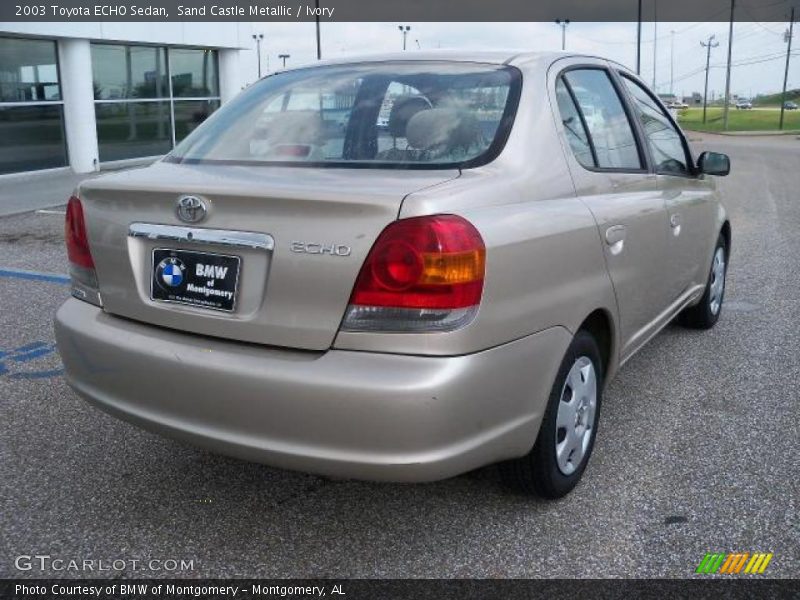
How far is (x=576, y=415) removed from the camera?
3.06 meters

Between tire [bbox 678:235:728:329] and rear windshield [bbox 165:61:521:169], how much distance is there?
2.68 metres

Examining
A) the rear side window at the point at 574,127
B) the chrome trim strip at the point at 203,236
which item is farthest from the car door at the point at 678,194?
the chrome trim strip at the point at 203,236

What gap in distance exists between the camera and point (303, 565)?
2682mm

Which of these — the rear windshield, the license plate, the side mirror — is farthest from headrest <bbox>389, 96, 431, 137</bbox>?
the side mirror

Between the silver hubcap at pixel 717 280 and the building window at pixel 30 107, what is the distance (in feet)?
45.2

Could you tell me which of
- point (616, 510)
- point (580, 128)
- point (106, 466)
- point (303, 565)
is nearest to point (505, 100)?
point (580, 128)

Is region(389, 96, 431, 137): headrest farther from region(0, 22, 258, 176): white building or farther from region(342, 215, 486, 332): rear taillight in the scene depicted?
region(0, 22, 258, 176): white building

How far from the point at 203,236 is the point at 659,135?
269 cm

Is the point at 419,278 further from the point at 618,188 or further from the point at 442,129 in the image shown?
the point at 618,188

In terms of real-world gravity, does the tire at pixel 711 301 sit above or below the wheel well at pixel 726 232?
below

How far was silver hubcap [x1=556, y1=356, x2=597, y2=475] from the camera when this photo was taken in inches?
117

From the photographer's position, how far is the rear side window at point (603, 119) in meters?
3.34

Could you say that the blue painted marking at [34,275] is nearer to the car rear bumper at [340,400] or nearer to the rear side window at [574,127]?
the car rear bumper at [340,400]

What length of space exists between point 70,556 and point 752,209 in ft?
37.5
